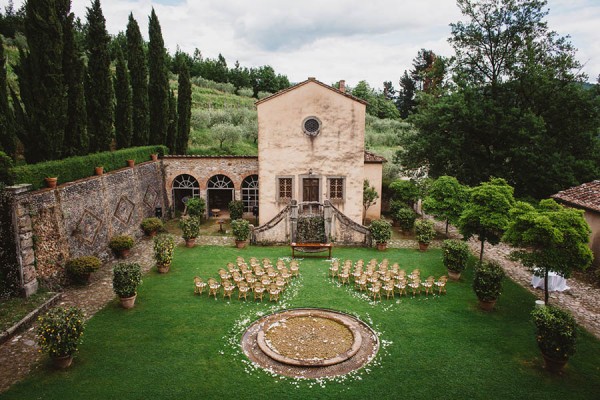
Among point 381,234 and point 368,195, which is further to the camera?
point 368,195

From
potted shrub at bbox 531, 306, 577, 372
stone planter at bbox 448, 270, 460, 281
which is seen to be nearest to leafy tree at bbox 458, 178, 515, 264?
stone planter at bbox 448, 270, 460, 281

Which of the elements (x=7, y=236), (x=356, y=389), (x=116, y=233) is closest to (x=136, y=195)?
(x=116, y=233)

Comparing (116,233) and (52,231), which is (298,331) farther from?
(116,233)

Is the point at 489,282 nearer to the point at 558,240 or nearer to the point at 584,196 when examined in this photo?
the point at 558,240

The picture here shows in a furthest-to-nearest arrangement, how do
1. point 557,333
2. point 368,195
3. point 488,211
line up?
1. point 368,195
2. point 488,211
3. point 557,333

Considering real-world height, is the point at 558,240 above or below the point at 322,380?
above

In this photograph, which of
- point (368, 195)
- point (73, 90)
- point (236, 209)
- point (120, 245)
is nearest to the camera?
point (73, 90)

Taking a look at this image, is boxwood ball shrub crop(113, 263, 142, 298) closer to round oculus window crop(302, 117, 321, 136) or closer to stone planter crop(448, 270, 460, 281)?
stone planter crop(448, 270, 460, 281)

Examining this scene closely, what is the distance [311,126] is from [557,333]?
16652 mm

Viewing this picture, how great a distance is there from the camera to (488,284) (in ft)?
44.7

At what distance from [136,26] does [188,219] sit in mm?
13288

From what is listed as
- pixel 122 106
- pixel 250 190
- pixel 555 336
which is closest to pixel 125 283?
pixel 555 336

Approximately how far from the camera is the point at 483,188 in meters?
16.3

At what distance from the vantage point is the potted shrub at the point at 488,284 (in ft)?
44.8
